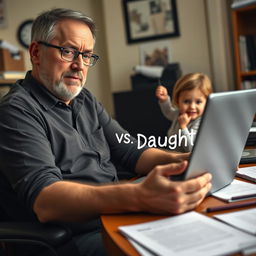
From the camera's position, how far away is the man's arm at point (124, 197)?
757mm

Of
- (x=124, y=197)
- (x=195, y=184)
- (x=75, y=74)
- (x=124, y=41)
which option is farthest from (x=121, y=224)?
(x=124, y=41)

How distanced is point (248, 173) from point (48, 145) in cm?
57

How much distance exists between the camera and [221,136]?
0.83m

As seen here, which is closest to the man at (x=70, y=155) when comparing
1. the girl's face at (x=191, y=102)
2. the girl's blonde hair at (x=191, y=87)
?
the girl's face at (x=191, y=102)

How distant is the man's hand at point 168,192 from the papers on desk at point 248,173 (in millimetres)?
277

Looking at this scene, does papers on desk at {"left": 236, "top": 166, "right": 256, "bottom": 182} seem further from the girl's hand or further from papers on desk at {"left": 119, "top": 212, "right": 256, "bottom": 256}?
the girl's hand

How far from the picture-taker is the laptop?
73 cm

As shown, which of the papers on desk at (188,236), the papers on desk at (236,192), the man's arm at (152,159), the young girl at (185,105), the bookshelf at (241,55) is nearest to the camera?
the papers on desk at (188,236)

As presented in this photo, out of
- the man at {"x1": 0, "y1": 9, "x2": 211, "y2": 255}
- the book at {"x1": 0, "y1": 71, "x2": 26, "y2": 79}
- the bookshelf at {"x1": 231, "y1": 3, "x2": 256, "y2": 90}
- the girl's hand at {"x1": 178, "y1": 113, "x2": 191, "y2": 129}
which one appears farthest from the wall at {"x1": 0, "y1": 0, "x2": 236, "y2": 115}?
the man at {"x1": 0, "y1": 9, "x2": 211, "y2": 255}

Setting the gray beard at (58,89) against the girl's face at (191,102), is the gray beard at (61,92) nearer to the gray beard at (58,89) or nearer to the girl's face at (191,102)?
the gray beard at (58,89)

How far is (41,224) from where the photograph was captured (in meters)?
0.87

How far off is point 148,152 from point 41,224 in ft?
1.92

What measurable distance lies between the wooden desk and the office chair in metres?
0.10

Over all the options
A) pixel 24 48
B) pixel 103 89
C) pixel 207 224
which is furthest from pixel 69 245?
pixel 24 48
